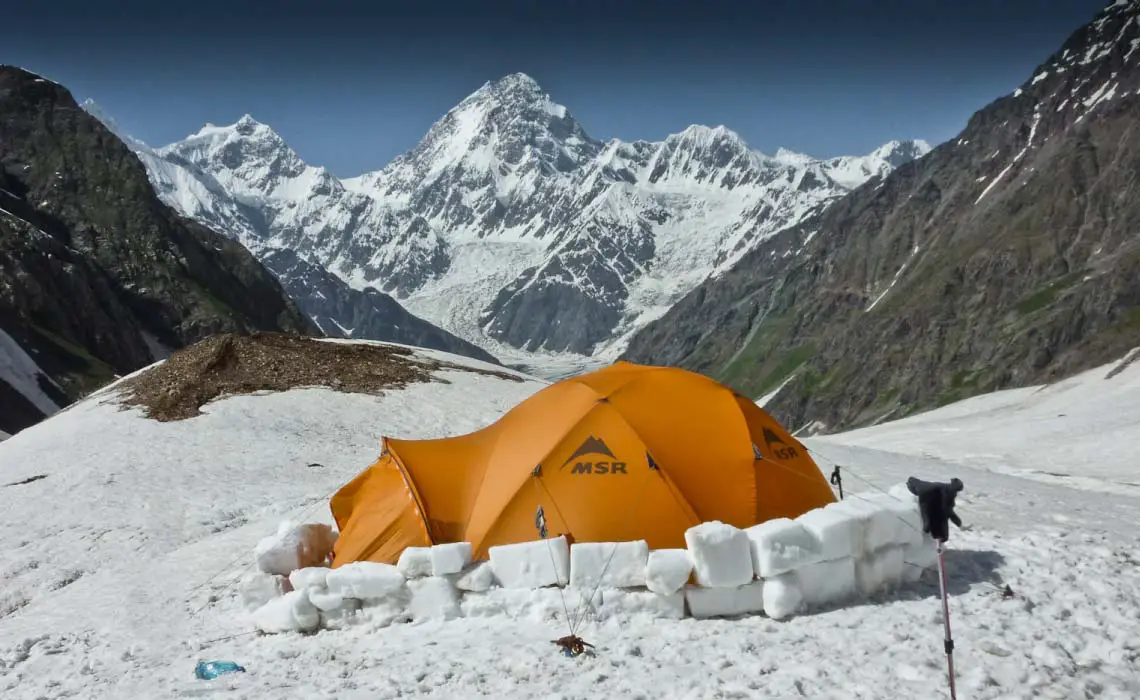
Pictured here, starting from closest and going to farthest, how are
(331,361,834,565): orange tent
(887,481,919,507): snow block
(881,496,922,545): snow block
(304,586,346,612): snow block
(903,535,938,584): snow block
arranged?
(304,586,346,612): snow block, (881,496,922,545): snow block, (903,535,938,584): snow block, (887,481,919,507): snow block, (331,361,834,565): orange tent

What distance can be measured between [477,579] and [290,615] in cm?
266

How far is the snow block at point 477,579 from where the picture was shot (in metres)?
11.4

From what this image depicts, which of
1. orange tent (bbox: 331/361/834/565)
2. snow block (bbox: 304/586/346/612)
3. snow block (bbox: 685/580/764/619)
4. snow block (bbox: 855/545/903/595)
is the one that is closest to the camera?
snow block (bbox: 685/580/764/619)

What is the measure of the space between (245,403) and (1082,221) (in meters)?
181

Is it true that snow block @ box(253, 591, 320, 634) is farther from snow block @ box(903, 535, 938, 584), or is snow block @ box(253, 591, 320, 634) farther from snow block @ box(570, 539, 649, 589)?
snow block @ box(903, 535, 938, 584)

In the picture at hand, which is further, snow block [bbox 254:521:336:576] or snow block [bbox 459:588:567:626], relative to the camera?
snow block [bbox 254:521:336:576]

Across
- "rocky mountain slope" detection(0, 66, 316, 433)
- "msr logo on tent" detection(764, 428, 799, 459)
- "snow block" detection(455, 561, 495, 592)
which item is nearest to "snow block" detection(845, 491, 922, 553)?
"msr logo on tent" detection(764, 428, 799, 459)

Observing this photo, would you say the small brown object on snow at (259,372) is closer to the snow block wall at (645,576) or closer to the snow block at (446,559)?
the snow block wall at (645,576)

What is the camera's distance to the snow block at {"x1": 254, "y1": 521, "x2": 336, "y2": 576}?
12922 mm

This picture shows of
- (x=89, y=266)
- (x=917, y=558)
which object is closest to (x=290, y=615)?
(x=917, y=558)

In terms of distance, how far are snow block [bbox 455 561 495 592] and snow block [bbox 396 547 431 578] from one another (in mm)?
466

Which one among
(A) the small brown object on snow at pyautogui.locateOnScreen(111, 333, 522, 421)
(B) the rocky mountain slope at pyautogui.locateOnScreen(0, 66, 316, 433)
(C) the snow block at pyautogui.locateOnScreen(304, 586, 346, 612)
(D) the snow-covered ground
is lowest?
(D) the snow-covered ground

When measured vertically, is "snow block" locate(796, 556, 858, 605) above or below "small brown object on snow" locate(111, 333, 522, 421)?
below

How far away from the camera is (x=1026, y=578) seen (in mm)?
11828
